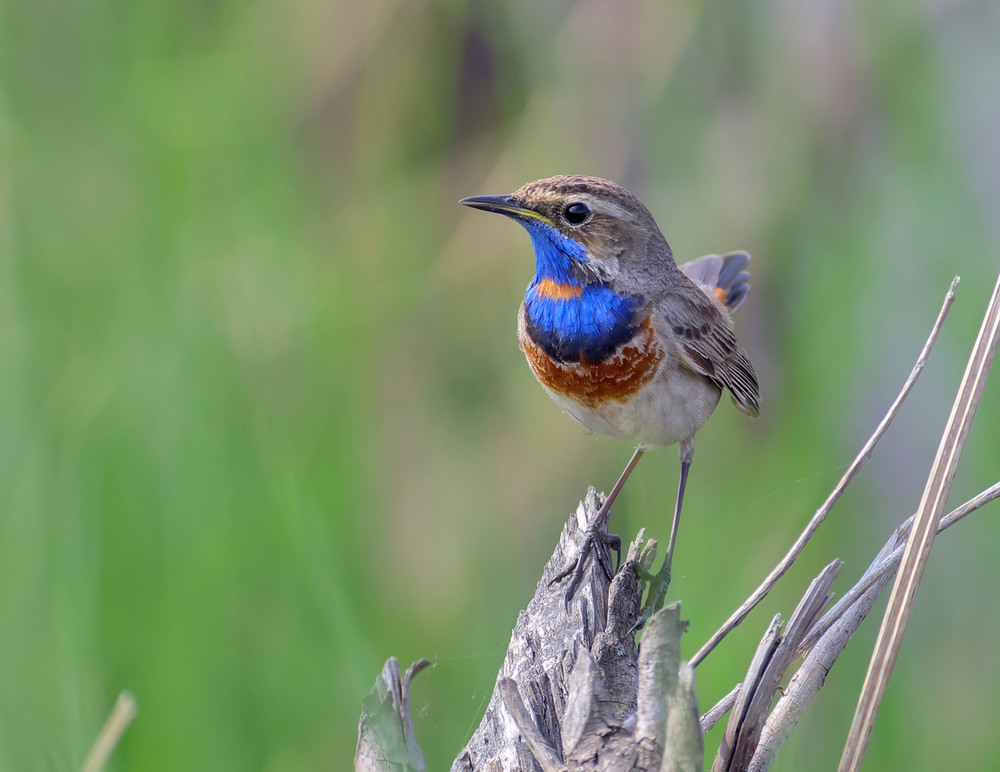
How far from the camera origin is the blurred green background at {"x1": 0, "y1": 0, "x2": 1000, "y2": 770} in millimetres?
2723

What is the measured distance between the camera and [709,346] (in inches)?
120

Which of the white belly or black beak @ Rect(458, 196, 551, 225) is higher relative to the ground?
black beak @ Rect(458, 196, 551, 225)

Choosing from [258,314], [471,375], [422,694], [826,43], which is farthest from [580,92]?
→ [422,694]

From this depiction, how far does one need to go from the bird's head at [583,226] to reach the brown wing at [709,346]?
0.49ft

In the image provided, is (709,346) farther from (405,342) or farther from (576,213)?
(405,342)

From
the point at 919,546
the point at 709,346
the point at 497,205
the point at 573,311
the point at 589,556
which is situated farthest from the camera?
the point at 709,346

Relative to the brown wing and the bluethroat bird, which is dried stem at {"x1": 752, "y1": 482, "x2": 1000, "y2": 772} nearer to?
the bluethroat bird

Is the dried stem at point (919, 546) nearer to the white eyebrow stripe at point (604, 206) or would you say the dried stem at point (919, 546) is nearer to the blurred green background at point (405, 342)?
the blurred green background at point (405, 342)

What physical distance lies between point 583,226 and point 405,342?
127 cm

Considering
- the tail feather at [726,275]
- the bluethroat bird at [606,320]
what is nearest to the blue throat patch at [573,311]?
the bluethroat bird at [606,320]

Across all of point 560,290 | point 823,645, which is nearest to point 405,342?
point 560,290

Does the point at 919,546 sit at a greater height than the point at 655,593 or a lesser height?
greater

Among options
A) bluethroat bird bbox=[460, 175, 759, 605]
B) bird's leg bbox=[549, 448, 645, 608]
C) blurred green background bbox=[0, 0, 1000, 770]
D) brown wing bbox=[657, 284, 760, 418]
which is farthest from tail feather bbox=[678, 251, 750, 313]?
bird's leg bbox=[549, 448, 645, 608]

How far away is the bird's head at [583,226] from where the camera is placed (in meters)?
2.74
